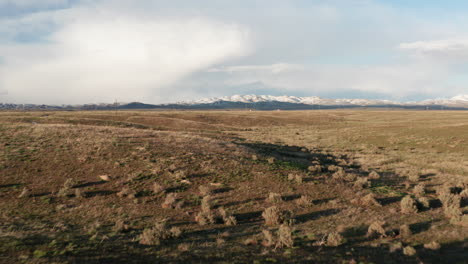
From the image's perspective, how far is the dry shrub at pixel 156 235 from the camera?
12258mm

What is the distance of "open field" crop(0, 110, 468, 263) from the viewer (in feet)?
38.3

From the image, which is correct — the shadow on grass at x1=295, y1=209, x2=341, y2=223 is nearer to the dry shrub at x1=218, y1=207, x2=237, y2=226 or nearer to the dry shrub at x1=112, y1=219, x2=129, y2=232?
the dry shrub at x1=218, y1=207, x2=237, y2=226

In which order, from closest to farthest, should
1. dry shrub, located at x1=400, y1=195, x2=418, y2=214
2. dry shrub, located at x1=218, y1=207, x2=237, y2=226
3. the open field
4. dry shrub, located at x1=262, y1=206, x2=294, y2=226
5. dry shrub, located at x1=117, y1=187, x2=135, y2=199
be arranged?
the open field → dry shrub, located at x1=218, y1=207, x2=237, y2=226 → dry shrub, located at x1=262, y1=206, x2=294, y2=226 → dry shrub, located at x1=400, y1=195, x2=418, y2=214 → dry shrub, located at x1=117, y1=187, x2=135, y2=199

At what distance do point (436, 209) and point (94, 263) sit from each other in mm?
21054

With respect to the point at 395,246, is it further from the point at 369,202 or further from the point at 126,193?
the point at 126,193

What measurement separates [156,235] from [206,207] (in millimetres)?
4559

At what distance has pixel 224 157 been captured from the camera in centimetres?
2770

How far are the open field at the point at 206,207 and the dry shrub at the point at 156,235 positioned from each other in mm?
64

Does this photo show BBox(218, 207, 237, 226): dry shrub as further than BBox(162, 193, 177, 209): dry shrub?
No

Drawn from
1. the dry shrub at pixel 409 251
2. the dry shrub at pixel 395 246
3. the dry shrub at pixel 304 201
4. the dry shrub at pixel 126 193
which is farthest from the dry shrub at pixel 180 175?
the dry shrub at pixel 409 251

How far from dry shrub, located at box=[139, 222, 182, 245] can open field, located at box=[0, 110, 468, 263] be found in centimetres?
6

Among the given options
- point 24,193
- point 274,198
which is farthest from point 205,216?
point 24,193

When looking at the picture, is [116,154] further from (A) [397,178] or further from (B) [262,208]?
(A) [397,178]

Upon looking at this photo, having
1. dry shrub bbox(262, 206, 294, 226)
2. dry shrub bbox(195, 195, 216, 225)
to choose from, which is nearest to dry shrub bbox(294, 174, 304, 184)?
dry shrub bbox(262, 206, 294, 226)
